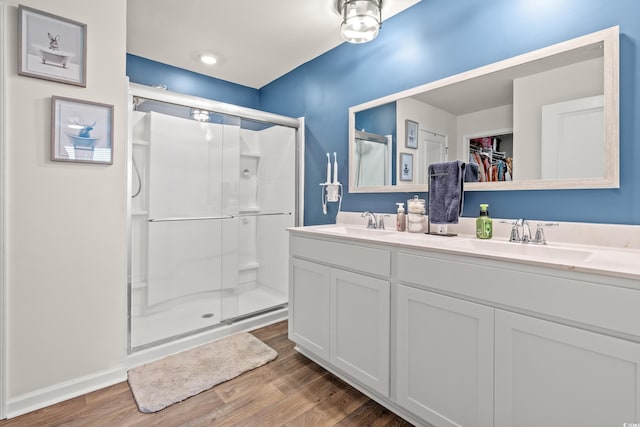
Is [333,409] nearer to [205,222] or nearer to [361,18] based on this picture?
[205,222]

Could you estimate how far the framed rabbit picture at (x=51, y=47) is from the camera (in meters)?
1.50

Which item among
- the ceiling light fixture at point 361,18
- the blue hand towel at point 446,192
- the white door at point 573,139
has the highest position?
the ceiling light fixture at point 361,18

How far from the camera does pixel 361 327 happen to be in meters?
1.61

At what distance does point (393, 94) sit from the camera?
82.2 inches

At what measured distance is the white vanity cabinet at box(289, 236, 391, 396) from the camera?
1.52 meters

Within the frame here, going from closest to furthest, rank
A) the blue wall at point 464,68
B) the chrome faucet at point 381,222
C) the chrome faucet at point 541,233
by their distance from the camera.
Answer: the blue wall at point 464,68, the chrome faucet at point 541,233, the chrome faucet at point 381,222

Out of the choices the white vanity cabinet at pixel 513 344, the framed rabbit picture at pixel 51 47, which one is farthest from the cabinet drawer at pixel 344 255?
the framed rabbit picture at pixel 51 47

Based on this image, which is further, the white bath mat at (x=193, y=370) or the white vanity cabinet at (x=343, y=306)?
the white bath mat at (x=193, y=370)

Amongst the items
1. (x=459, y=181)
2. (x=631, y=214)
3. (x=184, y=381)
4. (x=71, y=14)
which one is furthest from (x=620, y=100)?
(x=71, y=14)

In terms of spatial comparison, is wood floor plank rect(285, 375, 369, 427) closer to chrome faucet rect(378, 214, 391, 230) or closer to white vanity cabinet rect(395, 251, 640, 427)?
white vanity cabinet rect(395, 251, 640, 427)

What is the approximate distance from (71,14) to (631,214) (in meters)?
2.81

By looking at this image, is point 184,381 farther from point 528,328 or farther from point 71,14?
point 71,14

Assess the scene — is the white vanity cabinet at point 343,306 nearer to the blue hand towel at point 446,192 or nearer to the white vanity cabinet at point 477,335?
the white vanity cabinet at point 477,335

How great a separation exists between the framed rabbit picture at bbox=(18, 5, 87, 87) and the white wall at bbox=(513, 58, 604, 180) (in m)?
2.29
